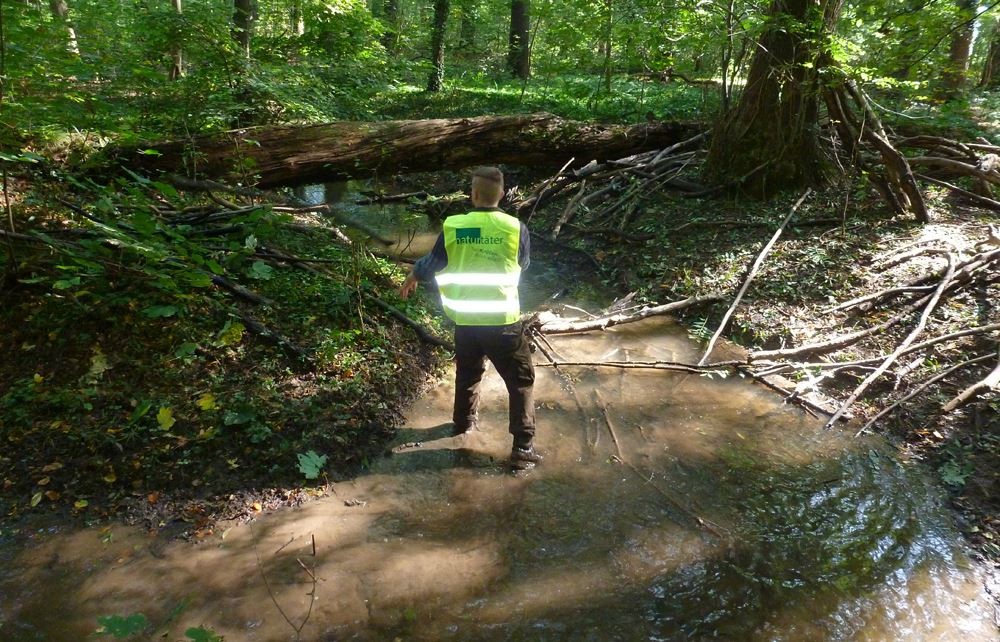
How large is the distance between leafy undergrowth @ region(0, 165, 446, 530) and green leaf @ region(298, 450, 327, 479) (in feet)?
0.03

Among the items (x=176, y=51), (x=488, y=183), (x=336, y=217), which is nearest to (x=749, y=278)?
(x=488, y=183)

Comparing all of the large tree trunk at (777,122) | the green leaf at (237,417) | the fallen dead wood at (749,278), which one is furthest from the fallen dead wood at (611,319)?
the green leaf at (237,417)

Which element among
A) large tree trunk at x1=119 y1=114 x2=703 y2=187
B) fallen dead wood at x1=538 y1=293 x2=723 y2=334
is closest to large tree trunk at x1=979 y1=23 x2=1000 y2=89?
large tree trunk at x1=119 y1=114 x2=703 y2=187

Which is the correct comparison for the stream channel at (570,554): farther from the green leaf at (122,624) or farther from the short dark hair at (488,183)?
the short dark hair at (488,183)

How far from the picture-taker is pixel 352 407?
4.26 meters

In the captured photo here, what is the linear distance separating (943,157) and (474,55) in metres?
19.2

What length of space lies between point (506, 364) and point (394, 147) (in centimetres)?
485

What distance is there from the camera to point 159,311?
155 inches

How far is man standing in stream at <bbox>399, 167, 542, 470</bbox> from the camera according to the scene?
3.73 m

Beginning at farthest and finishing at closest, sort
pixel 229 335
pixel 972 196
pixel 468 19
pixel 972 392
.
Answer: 1. pixel 468 19
2. pixel 972 196
3. pixel 972 392
4. pixel 229 335

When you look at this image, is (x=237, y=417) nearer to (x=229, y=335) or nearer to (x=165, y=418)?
(x=165, y=418)

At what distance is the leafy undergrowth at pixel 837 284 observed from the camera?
4.19 metres

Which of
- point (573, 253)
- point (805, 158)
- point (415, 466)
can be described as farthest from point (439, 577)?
point (805, 158)

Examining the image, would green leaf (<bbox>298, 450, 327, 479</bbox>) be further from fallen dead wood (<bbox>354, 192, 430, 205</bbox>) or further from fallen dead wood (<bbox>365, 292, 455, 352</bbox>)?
fallen dead wood (<bbox>354, 192, 430, 205</bbox>)
